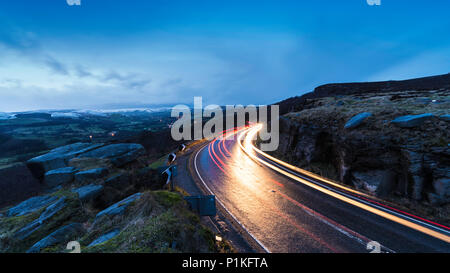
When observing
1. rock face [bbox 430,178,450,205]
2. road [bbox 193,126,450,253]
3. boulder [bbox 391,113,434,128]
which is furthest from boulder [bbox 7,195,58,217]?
boulder [bbox 391,113,434,128]

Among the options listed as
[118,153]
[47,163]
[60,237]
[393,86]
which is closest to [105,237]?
[60,237]

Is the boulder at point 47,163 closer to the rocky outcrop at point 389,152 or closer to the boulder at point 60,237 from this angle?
the boulder at point 60,237

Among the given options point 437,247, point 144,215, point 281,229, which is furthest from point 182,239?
point 437,247

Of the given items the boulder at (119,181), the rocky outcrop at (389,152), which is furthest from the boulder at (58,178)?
the rocky outcrop at (389,152)

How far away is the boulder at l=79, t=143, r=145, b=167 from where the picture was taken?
37.9ft

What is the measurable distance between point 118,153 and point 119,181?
470 centimetres

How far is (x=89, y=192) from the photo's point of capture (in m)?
6.97

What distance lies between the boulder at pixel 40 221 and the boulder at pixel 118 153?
564 cm

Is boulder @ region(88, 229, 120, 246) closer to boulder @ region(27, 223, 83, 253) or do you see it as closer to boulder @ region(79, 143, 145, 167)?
boulder @ region(27, 223, 83, 253)

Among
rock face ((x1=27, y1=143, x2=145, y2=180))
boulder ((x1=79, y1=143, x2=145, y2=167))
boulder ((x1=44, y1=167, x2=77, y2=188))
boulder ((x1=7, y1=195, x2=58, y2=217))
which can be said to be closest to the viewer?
boulder ((x1=7, y1=195, x2=58, y2=217))

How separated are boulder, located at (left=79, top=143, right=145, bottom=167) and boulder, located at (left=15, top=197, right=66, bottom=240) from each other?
5643mm

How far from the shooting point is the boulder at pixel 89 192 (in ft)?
21.9

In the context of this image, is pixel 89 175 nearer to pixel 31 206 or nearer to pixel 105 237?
pixel 31 206
